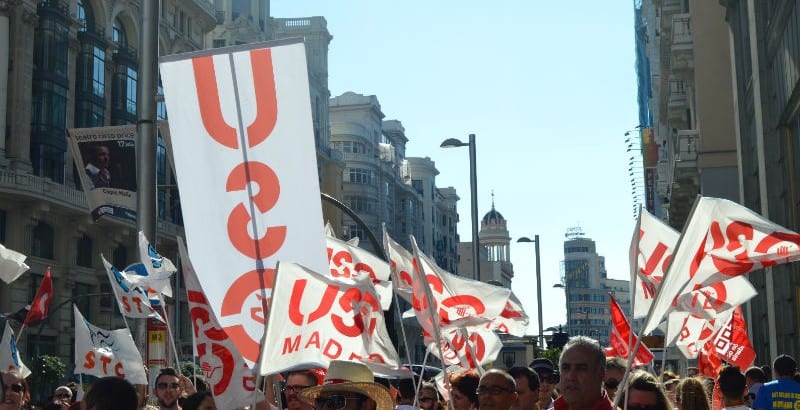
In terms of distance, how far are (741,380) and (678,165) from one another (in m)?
24.9

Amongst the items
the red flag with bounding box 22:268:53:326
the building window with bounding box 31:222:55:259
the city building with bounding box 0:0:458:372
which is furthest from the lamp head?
the red flag with bounding box 22:268:53:326

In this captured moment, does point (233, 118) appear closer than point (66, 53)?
Yes

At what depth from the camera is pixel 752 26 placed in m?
19.7

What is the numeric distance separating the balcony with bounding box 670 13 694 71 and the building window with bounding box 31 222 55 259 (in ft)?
76.8

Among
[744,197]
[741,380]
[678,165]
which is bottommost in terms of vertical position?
[741,380]

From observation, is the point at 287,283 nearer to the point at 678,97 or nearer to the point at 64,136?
the point at 678,97

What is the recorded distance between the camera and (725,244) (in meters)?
7.84

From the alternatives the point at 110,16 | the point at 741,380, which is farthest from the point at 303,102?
the point at 110,16

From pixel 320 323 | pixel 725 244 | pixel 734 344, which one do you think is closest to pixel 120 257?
pixel 734 344

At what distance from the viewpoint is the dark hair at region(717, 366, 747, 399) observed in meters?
7.81

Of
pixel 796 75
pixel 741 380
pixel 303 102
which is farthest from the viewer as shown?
pixel 796 75

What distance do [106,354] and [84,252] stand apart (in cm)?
3438

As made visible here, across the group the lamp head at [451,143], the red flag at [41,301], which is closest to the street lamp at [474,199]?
the lamp head at [451,143]

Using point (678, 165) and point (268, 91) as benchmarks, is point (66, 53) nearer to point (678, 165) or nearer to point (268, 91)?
point (678, 165)
